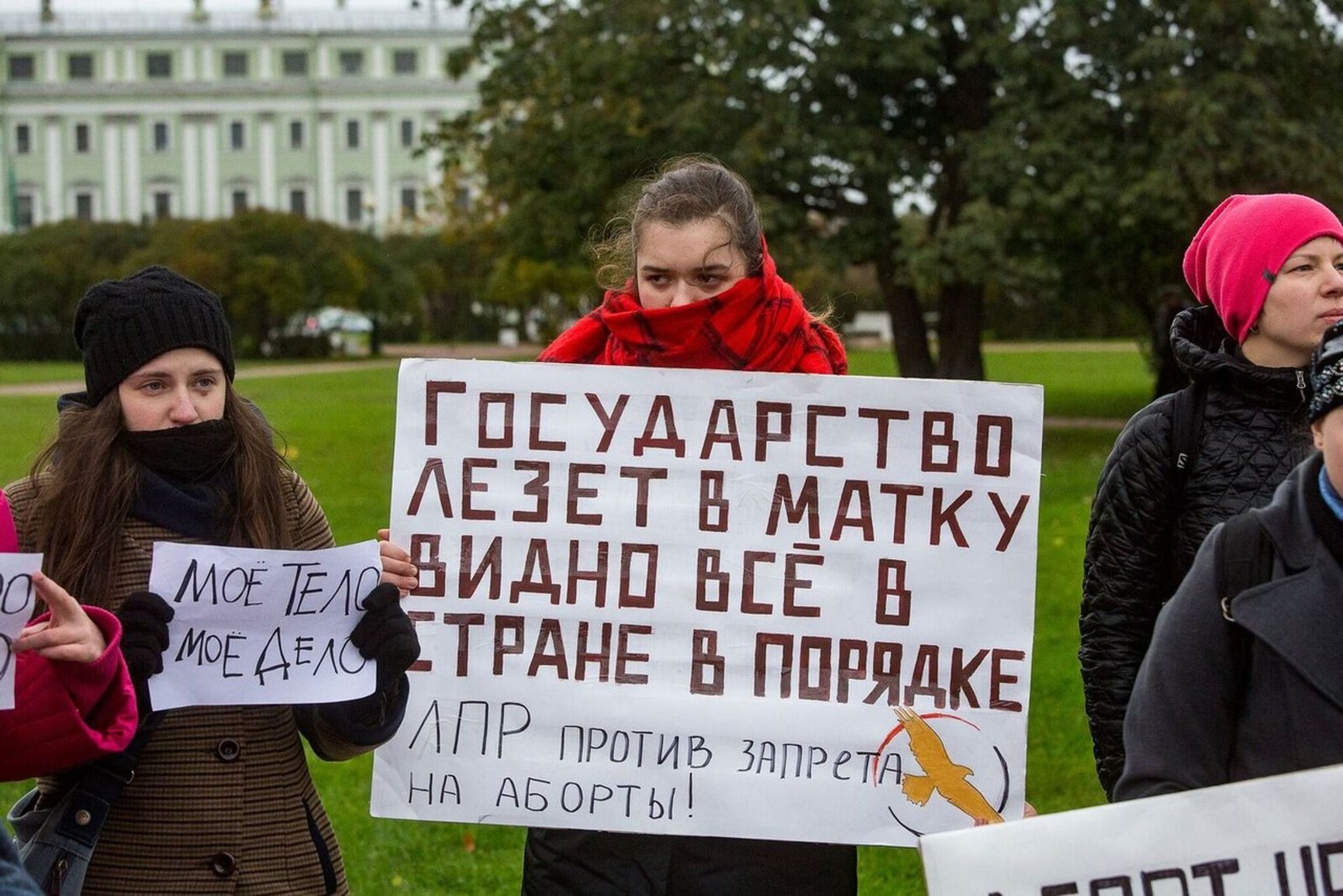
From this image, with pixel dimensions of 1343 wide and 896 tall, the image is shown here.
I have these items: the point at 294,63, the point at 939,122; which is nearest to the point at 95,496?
the point at 939,122

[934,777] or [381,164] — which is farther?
[381,164]

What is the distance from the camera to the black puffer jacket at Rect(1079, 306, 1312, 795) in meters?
2.73

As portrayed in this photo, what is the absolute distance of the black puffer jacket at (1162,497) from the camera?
2727 mm

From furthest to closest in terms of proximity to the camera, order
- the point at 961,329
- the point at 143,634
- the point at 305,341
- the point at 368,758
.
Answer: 1. the point at 305,341
2. the point at 961,329
3. the point at 368,758
4. the point at 143,634

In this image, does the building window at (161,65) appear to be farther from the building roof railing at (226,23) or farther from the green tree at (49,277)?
the green tree at (49,277)

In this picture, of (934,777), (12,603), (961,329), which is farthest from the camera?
(961,329)

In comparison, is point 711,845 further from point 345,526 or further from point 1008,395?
point 345,526

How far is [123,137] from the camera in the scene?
95062 mm

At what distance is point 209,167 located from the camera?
311ft

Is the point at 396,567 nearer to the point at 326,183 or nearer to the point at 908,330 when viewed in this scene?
the point at 908,330

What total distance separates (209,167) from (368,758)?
9420 centimetres

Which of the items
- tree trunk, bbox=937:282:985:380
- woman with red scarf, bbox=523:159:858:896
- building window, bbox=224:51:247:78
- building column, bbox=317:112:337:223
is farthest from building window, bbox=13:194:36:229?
woman with red scarf, bbox=523:159:858:896

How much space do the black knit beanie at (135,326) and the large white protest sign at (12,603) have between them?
529 mm

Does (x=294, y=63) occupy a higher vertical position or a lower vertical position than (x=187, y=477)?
higher
